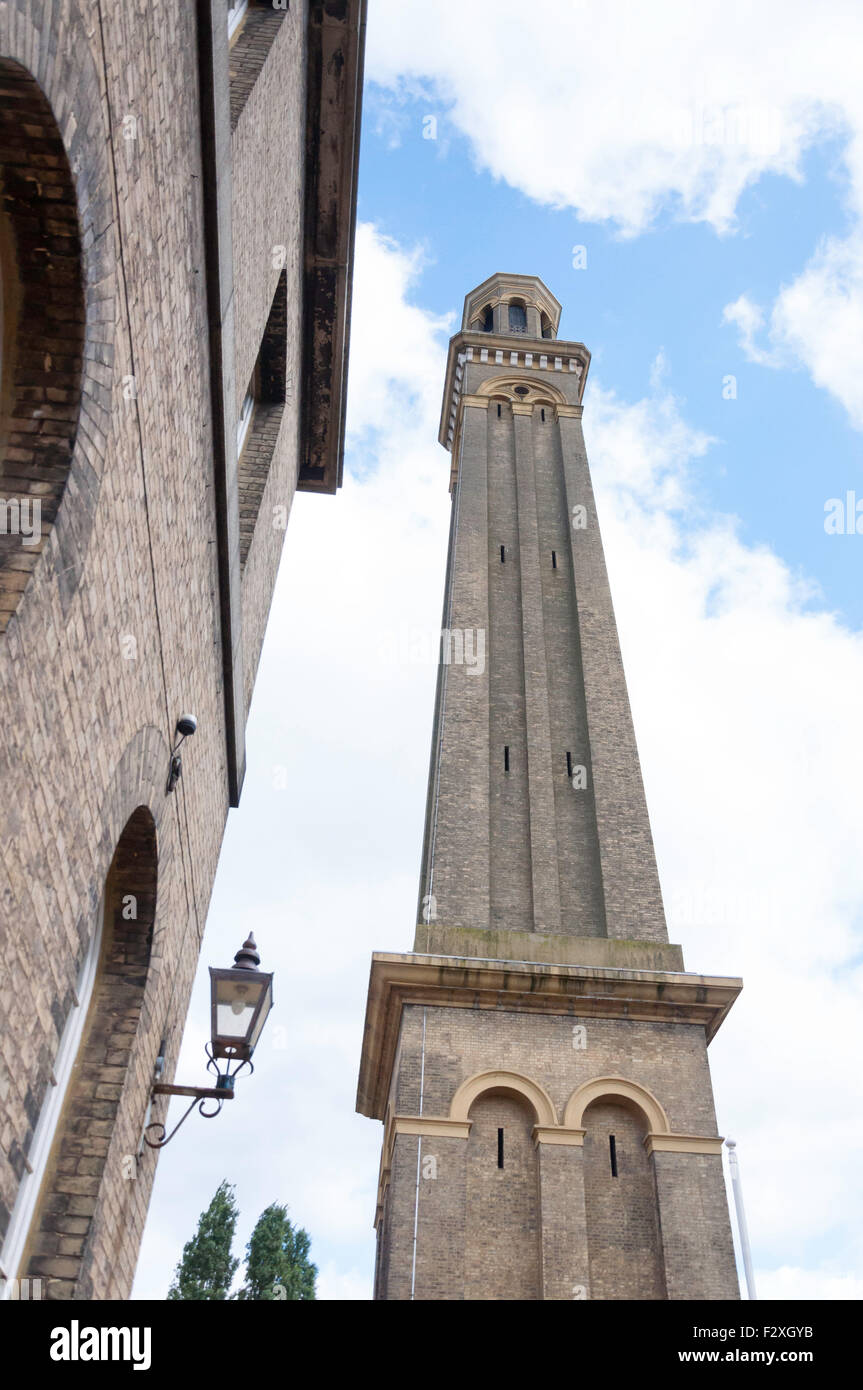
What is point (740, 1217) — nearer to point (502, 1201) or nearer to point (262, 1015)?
point (502, 1201)

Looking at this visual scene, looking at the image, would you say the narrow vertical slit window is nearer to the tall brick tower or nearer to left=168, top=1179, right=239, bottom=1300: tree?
the tall brick tower

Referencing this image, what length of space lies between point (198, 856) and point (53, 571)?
453 cm

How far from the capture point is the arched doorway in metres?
5.46

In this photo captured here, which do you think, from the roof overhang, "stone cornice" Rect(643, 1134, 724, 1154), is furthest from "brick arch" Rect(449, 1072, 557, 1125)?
the roof overhang

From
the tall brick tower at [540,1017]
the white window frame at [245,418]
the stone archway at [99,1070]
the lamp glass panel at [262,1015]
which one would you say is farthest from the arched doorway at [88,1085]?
the tall brick tower at [540,1017]

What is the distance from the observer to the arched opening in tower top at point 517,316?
33594mm

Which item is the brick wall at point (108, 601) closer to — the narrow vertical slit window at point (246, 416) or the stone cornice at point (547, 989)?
the narrow vertical slit window at point (246, 416)

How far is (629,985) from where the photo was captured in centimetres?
1516

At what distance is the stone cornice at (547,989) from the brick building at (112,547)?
6507mm

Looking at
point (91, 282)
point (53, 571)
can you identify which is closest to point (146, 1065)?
point (53, 571)

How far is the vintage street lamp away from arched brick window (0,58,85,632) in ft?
12.0

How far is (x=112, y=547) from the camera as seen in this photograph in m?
→ 4.88

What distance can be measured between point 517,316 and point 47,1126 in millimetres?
31922
